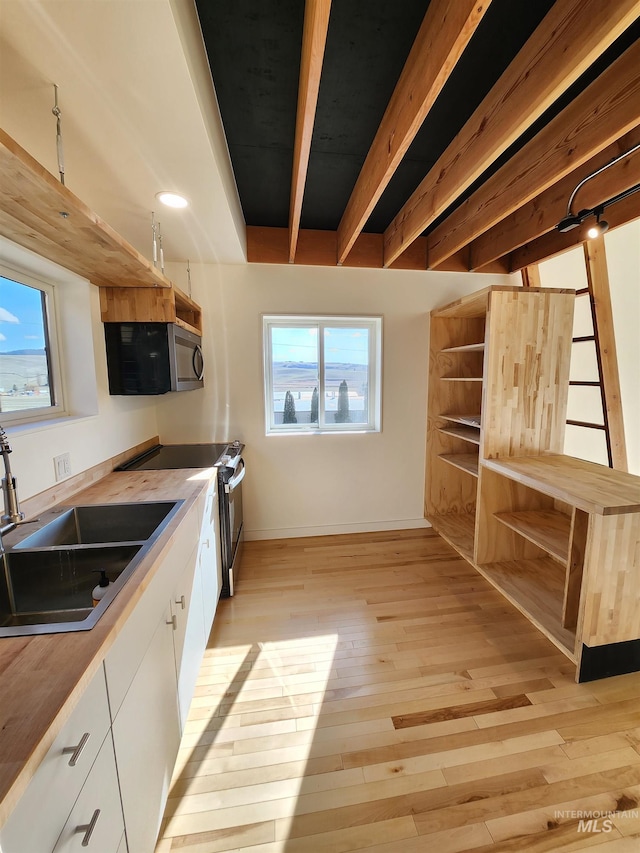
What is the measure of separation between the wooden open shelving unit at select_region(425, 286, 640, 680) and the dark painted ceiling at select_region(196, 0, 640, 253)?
1067 mm

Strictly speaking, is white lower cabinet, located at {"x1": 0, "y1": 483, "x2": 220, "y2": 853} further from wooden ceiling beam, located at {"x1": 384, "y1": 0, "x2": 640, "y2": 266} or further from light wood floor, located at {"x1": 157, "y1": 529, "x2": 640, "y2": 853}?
wooden ceiling beam, located at {"x1": 384, "y1": 0, "x2": 640, "y2": 266}

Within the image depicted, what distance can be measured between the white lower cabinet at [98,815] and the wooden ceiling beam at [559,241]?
310cm

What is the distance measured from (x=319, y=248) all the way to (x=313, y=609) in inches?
108

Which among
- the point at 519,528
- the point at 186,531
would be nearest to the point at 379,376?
the point at 519,528

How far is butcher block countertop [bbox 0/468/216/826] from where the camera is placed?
519 millimetres

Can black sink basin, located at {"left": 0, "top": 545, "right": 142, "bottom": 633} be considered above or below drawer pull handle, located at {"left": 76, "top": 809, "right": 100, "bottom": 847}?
above

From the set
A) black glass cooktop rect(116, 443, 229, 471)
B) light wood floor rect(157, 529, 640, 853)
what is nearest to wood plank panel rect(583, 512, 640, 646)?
light wood floor rect(157, 529, 640, 853)

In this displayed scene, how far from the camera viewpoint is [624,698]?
1.62 metres

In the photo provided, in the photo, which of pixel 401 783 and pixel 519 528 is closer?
pixel 401 783

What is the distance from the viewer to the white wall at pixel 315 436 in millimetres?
2877

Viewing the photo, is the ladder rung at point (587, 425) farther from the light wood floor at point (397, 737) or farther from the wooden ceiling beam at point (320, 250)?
the wooden ceiling beam at point (320, 250)

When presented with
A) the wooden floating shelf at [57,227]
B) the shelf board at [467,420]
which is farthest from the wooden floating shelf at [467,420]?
the wooden floating shelf at [57,227]

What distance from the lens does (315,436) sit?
3.09m

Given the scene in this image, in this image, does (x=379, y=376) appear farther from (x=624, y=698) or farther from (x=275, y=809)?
(x=275, y=809)
